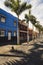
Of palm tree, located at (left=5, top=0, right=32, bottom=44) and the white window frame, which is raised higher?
palm tree, located at (left=5, top=0, right=32, bottom=44)

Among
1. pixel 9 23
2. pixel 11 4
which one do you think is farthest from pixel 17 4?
pixel 9 23

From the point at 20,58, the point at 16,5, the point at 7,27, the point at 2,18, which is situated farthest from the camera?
the point at 7,27

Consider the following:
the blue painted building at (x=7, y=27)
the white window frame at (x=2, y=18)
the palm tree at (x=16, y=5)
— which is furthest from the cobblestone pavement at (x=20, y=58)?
the palm tree at (x=16, y=5)

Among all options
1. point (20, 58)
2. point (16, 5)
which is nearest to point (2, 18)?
point (16, 5)

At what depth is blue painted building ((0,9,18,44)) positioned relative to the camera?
32.5m

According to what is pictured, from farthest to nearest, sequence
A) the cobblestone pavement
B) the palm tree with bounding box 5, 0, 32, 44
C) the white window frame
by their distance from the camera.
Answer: the palm tree with bounding box 5, 0, 32, 44, the white window frame, the cobblestone pavement

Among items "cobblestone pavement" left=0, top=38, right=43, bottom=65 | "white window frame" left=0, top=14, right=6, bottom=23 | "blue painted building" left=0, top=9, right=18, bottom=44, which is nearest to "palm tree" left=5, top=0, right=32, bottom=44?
"blue painted building" left=0, top=9, right=18, bottom=44

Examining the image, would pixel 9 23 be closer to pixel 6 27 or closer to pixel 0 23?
pixel 6 27

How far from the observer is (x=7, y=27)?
115 ft

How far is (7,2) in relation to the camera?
111 ft

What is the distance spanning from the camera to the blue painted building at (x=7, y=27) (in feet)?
107

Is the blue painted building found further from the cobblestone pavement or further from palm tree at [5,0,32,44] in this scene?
the cobblestone pavement

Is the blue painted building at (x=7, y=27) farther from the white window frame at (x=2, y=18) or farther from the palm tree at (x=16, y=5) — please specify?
the palm tree at (x=16, y=5)

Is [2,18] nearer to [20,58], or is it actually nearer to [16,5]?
[16,5]
